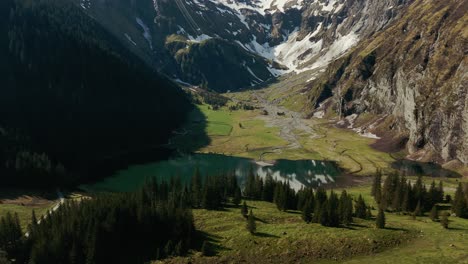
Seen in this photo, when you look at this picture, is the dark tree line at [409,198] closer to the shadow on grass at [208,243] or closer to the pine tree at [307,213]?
the pine tree at [307,213]

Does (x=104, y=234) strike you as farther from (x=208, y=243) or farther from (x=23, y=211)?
(x=23, y=211)

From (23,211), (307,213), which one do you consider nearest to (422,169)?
(307,213)

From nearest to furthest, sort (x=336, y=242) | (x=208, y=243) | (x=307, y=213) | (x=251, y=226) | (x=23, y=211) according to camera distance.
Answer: (x=336, y=242), (x=208, y=243), (x=251, y=226), (x=307, y=213), (x=23, y=211)

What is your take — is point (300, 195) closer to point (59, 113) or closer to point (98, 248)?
point (98, 248)

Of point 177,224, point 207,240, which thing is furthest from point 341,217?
point 177,224

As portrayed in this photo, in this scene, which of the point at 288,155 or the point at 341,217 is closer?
the point at 341,217
